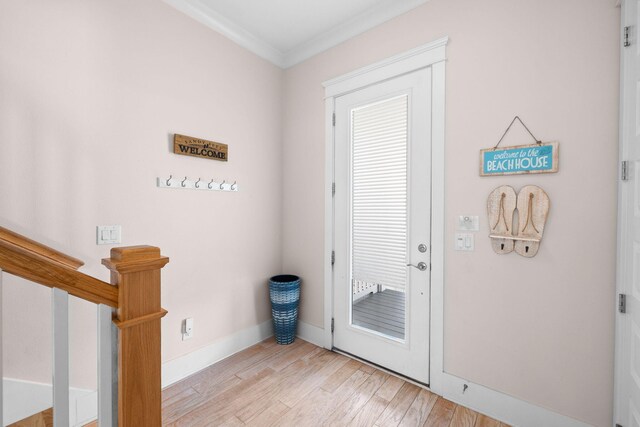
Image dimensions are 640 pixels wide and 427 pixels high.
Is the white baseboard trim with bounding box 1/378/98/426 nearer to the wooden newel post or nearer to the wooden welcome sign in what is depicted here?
the wooden newel post

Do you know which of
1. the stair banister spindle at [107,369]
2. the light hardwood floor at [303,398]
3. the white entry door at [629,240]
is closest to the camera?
the stair banister spindle at [107,369]

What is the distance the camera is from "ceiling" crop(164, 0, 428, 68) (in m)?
2.25

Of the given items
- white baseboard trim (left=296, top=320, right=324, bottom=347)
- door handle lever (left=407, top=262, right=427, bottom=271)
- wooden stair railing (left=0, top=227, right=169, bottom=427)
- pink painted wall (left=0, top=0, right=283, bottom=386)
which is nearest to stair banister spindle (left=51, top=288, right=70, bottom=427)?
wooden stair railing (left=0, top=227, right=169, bottom=427)

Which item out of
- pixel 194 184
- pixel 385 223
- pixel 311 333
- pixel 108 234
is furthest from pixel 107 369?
pixel 311 333

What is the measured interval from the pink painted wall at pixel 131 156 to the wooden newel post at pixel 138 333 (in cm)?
123

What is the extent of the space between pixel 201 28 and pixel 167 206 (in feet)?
4.85

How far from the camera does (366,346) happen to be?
7.96 ft

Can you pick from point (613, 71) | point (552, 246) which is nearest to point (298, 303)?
point (552, 246)

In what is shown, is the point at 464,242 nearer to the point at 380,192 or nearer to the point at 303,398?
the point at 380,192

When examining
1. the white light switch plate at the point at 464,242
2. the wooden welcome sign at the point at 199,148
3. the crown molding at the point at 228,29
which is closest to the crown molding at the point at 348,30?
the crown molding at the point at 228,29

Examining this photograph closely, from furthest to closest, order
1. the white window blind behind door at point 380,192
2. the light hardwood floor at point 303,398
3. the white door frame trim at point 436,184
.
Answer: the white window blind behind door at point 380,192 → the white door frame trim at point 436,184 → the light hardwood floor at point 303,398

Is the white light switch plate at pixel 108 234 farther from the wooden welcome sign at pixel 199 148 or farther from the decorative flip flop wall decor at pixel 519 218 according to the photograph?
the decorative flip flop wall decor at pixel 519 218

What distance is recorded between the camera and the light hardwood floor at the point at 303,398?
1.81 metres

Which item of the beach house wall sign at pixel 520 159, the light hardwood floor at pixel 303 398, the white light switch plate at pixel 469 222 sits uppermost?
the beach house wall sign at pixel 520 159
